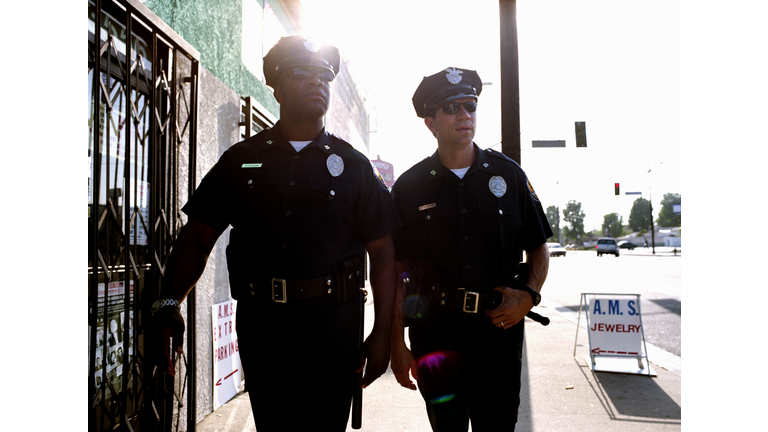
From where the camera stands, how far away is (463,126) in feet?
8.91

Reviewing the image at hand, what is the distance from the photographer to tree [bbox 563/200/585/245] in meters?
117

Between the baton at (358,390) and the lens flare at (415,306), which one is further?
the lens flare at (415,306)

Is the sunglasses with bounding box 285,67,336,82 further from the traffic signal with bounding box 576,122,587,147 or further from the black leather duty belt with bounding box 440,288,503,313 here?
the traffic signal with bounding box 576,122,587,147

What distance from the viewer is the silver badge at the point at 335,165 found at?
Result: 2260mm

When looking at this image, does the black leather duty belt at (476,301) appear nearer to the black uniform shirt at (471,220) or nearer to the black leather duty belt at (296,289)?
the black uniform shirt at (471,220)

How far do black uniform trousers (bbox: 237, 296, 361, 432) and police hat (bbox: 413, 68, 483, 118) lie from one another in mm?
1366

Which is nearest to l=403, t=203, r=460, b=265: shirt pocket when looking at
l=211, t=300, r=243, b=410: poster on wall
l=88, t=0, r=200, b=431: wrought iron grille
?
l=88, t=0, r=200, b=431: wrought iron grille

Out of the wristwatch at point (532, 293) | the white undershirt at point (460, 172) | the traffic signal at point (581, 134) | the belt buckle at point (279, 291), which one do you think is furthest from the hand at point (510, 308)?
the traffic signal at point (581, 134)

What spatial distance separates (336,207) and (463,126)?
0.99m

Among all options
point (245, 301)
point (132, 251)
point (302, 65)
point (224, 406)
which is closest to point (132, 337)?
point (132, 251)

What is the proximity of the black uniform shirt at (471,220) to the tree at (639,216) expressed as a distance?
451ft

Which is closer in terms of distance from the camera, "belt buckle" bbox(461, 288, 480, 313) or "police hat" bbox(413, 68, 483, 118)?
"belt buckle" bbox(461, 288, 480, 313)

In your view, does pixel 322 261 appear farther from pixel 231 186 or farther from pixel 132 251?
pixel 132 251

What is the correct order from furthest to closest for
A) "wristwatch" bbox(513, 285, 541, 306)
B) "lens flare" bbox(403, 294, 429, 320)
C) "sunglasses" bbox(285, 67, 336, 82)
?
"lens flare" bbox(403, 294, 429, 320), "wristwatch" bbox(513, 285, 541, 306), "sunglasses" bbox(285, 67, 336, 82)
